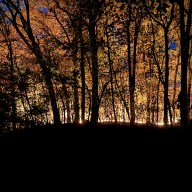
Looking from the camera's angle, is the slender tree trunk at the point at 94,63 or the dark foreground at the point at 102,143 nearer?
the dark foreground at the point at 102,143

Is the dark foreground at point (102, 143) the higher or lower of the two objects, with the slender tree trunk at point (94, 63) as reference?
lower

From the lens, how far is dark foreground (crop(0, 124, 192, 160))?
4.54m

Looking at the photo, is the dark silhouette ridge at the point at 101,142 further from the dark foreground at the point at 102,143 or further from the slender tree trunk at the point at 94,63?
the slender tree trunk at the point at 94,63

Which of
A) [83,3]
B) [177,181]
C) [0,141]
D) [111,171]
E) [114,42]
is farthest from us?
[114,42]

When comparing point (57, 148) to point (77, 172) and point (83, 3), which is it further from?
point (83, 3)

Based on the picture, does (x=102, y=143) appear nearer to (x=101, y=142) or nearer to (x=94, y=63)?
(x=101, y=142)

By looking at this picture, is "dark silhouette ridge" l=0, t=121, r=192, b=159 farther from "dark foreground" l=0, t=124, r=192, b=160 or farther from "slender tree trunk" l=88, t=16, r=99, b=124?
"slender tree trunk" l=88, t=16, r=99, b=124

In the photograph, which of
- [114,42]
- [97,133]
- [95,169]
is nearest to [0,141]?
[97,133]

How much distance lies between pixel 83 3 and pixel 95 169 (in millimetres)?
10460

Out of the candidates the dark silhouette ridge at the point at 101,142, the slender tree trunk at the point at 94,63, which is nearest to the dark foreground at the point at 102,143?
the dark silhouette ridge at the point at 101,142

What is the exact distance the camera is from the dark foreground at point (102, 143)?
179 inches

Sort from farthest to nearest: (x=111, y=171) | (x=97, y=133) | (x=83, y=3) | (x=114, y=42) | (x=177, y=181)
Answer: (x=114, y=42), (x=83, y=3), (x=97, y=133), (x=111, y=171), (x=177, y=181)

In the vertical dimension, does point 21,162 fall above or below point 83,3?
below

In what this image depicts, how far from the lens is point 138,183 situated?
3668 mm
